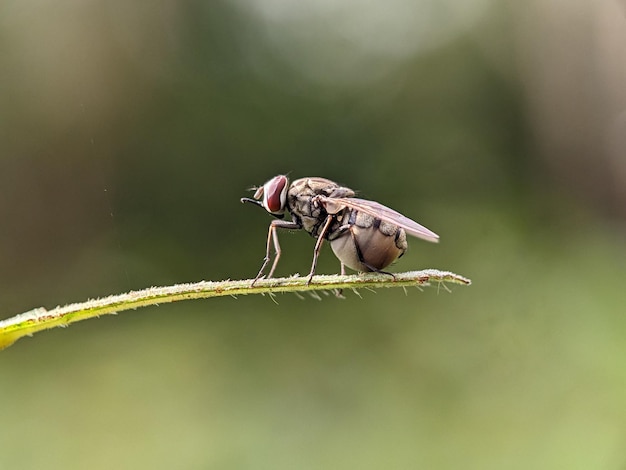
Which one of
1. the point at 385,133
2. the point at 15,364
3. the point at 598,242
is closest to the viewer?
the point at 15,364

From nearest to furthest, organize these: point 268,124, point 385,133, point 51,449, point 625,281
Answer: point 51,449 → point 625,281 → point 268,124 → point 385,133

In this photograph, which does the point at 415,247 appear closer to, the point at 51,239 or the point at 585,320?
the point at 585,320

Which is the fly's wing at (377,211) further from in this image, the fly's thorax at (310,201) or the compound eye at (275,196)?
the compound eye at (275,196)

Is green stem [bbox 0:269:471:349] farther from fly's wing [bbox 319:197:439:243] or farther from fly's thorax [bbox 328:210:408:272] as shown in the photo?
fly's thorax [bbox 328:210:408:272]

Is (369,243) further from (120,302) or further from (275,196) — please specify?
(120,302)

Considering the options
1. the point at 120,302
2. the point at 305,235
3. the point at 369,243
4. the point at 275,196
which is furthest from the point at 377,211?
the point at 305,235

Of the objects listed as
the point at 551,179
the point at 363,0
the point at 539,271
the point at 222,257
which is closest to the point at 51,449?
the point at 222,257

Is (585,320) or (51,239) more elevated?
(51,239)
